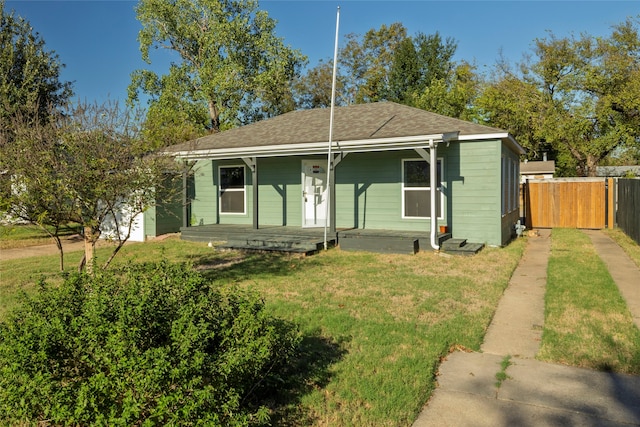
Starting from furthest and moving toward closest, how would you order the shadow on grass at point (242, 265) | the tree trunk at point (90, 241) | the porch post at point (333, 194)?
1. the porch post at point (333, 194)
2. the shadow on grass at point (242, 265)
3. the tree trunk at point (90, 241)

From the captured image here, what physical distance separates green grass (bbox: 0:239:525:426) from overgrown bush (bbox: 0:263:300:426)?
0.69 metres

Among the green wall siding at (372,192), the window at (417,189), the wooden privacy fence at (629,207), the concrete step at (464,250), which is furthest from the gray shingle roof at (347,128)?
the wooden privacy fence at (629,207)

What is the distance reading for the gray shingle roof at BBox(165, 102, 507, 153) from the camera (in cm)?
1118

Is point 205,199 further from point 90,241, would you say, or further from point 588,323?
point 588,323

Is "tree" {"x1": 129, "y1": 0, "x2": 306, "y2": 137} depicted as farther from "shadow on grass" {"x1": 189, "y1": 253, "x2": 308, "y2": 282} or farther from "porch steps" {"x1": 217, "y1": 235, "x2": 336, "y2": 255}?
"shadow on grass" {"x1": 189, "y1": 253, "x2": 308, "y2": 282}

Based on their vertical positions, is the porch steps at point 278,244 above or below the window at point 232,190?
below

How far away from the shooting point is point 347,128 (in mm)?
12859

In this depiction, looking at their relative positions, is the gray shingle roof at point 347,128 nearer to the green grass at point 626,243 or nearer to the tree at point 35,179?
the green grass at point 626,243

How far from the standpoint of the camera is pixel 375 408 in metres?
3.33

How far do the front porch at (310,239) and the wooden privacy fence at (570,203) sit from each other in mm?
8049

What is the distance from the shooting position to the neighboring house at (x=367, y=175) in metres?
11.1

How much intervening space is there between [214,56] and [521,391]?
1098 inches

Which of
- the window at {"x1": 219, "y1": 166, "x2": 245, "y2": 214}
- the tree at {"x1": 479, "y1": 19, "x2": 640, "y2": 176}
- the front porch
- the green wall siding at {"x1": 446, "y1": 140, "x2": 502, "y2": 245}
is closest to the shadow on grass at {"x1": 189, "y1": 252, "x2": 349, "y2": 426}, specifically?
the front porch

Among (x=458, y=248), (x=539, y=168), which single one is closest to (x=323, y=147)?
(x=458, y=248)
